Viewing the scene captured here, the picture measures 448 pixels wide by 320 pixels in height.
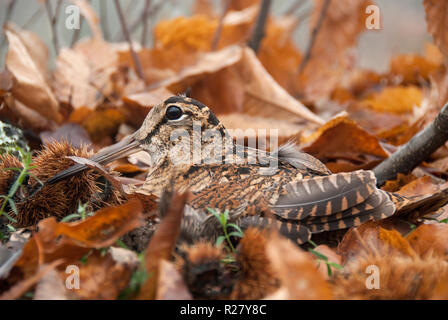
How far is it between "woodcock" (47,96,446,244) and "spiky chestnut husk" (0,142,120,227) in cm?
4

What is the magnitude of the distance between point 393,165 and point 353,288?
0.99m

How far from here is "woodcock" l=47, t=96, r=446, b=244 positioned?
53.1 inches

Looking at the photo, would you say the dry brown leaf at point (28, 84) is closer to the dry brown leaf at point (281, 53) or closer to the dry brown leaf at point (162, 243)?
the dry brown leaf at point (162, 243)

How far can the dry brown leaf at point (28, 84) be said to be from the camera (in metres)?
2.39

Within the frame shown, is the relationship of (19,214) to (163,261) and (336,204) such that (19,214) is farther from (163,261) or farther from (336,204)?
(336,204)

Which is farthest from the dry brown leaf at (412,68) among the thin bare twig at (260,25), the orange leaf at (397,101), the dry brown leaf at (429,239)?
the dry brown leaf at (429,239)

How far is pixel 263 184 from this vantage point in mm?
1463

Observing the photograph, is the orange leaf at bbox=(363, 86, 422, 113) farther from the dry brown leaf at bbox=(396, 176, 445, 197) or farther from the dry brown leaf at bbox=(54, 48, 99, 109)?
the dry brown leaf at bbox=(54, 48, 99, 109)

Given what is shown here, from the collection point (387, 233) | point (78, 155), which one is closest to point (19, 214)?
point (78, 155)

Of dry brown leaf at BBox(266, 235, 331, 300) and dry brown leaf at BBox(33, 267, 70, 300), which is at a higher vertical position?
dry brown leaf at BBox(33, 267, 70, 300)

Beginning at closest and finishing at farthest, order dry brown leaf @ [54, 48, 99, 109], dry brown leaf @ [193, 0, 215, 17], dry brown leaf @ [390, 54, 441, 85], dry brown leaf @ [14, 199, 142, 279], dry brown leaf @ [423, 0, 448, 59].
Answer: dry brown leaf @ [14, 199, 142, 279] → dry brown leaf @ [423, 0, 448, 59] → dry brown leaf @ [54, 48, 99, 109] → dry brown leaf @ [390, 54, 441, 85] → dry brown leaf @ [193, 0, 215, 17]

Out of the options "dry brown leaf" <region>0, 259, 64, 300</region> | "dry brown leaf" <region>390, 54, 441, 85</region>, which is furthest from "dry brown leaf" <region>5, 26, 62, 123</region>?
"dry brown leaf" <region>390, 54, 441, 85</region>

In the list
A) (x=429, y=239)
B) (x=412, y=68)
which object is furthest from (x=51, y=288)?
(x=412, y=68)

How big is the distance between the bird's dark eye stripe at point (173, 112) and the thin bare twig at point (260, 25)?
1792 mm
